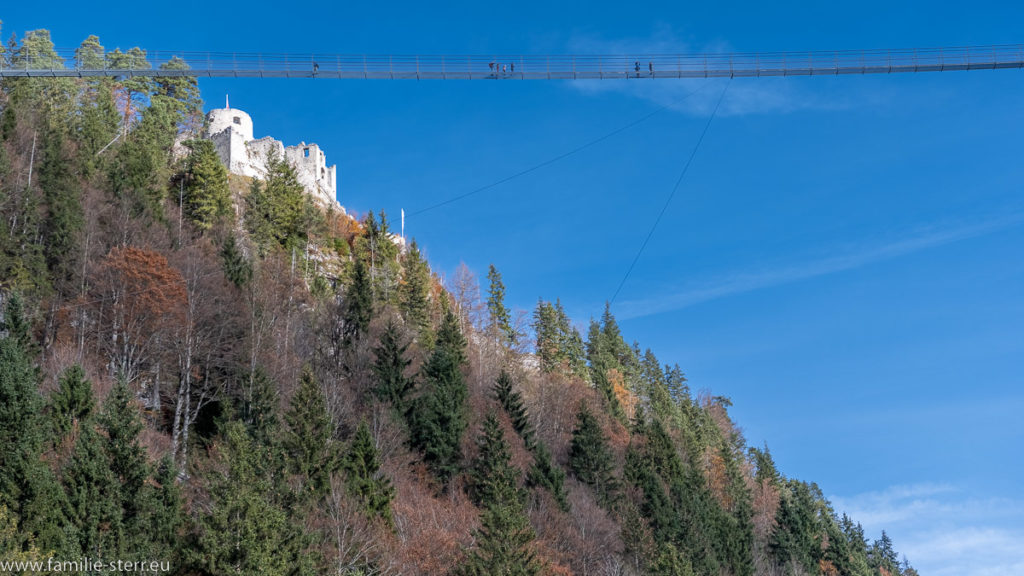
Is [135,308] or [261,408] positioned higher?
[135,308]

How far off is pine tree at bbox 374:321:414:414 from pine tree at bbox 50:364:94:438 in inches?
730

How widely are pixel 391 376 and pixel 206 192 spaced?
27281 mm

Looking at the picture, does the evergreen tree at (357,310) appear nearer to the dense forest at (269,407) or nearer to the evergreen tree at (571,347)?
the dense forest at (269,407)


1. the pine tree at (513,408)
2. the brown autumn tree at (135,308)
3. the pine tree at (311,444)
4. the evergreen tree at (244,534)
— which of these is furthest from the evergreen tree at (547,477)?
the evergreen tree at (244,534)

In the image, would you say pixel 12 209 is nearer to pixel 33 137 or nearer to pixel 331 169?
pixel 33 137

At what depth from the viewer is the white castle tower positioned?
9031cm

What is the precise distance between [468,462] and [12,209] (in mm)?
28590

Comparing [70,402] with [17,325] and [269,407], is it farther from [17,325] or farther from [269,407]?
[269,407]

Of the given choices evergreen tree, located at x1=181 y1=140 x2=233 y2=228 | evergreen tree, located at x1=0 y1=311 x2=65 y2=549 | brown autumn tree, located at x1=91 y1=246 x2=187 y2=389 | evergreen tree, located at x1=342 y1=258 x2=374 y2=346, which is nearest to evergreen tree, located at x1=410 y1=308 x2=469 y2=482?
evergreen tree, located at x1=342 y1=258 x2=374 y2=346

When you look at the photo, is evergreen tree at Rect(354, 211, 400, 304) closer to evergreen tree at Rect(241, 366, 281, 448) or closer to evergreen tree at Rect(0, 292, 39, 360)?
evergreen tree at Rect(241, 366, 281, 448)

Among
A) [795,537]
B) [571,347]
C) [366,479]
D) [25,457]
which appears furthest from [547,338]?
[25,457]

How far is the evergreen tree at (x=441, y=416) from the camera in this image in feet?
162

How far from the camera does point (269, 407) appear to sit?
42.7 metres

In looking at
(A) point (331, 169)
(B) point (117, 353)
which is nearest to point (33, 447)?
(B) point (117, 353)
